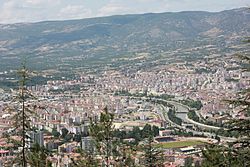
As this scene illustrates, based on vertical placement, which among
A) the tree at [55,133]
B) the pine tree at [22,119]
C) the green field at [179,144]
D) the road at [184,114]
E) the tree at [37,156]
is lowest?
the road at [184,114]

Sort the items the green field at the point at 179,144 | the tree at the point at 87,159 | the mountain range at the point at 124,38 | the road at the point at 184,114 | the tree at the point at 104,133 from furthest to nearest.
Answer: the mountain range at the point at 124,38, the road at the point at 184,114, the green field at the point at 179,144, the tree at the point at 87,159, the tree at the point at 104,133

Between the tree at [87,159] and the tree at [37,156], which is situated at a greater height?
the tree at [37,156]

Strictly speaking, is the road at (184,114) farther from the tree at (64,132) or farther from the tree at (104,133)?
the tree at (104,133)

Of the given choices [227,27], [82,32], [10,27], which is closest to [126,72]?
[227,27]

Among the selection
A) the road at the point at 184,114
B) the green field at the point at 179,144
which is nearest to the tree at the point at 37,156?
the green field at the point at 179,144

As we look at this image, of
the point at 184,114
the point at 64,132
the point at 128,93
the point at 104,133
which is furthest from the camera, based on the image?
the point at 128,93

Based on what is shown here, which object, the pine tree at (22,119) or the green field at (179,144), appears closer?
the pine tree at (22,119)

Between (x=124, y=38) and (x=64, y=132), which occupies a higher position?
(x=124, y=38)

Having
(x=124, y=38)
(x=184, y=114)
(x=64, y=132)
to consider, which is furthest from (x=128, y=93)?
(x=124, y=38)

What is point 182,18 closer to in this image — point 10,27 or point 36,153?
point 10,27

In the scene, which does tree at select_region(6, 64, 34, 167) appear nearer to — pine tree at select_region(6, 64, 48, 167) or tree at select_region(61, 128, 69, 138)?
pine tree at select_region(6, 64, 48, 167)

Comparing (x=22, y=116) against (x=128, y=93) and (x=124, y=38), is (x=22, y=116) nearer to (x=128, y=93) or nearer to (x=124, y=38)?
(x=128, y=93)
